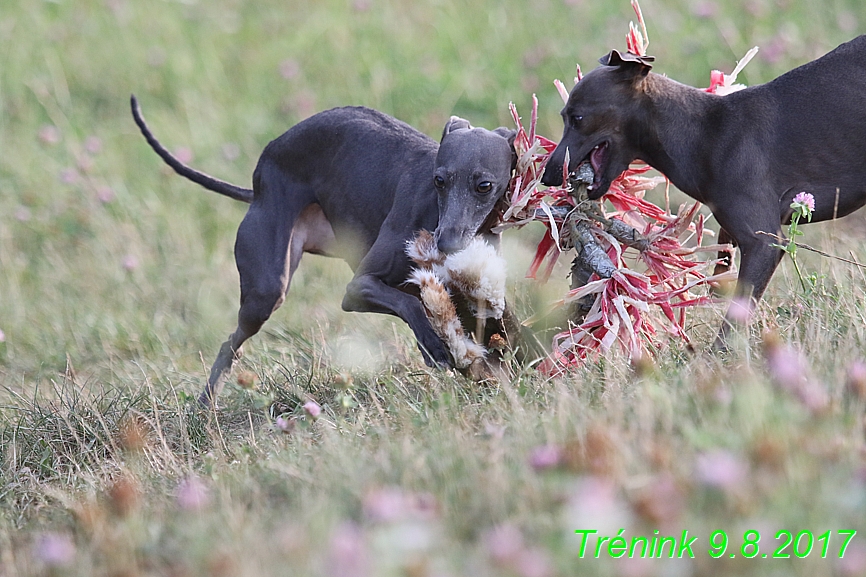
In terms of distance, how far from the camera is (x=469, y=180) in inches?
145

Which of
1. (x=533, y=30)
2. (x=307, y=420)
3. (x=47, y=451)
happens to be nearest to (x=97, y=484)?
(x=47, y=451)

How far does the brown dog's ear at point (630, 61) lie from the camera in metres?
3.56

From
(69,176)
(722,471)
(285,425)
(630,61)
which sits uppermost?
(630,61)

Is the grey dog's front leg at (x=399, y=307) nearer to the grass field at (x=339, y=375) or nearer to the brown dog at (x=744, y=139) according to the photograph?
the grass field at (x=339, y=375)

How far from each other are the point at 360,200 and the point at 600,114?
1.16 metres

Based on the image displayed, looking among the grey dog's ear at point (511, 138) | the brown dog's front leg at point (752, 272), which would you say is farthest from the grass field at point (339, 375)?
the grey dog's ear at point (511, 138)

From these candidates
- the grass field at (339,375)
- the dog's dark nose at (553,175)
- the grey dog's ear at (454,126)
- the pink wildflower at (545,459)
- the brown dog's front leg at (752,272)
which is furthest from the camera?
Result: the grey dog's ear at (454,126)

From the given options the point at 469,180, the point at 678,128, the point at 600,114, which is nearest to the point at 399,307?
the point at 469,180

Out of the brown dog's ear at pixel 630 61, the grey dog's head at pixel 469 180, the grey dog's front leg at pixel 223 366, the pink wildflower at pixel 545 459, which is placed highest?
the brown dog's ear at pixel 630 61

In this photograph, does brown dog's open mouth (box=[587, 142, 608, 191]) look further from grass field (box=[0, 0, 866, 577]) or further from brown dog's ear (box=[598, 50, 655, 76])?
grass field (box=[0, 0, 866, 577])

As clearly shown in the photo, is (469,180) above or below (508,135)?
below

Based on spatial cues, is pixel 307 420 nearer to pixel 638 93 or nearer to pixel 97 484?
pixel 97 484

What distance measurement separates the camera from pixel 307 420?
3412 mm

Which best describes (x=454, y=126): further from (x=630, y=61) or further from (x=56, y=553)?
(x=56, y=553)
